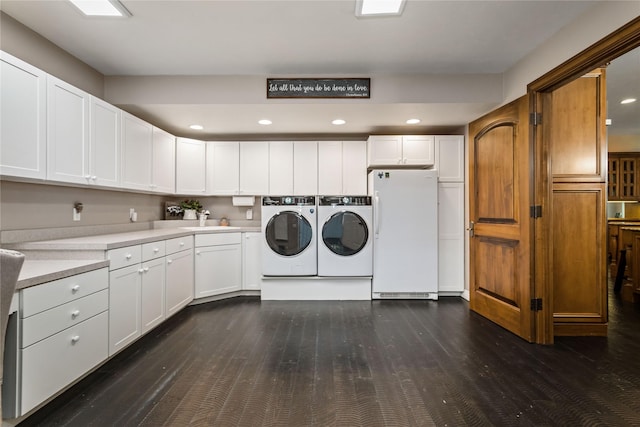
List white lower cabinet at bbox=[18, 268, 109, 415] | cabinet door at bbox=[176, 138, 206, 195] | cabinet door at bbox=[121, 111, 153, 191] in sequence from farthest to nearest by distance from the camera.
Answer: cabinet door at bbox=[176, 138, 206, 195] < cabinet door at bbox=[121, 111, 153, 191] < white lower cabinet at bbox=[18, 268, 109, 415]

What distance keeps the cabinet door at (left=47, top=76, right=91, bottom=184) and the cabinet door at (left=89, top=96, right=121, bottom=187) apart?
2.0 inches

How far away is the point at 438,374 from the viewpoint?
6.84 ft

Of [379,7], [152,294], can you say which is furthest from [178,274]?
[379,7]

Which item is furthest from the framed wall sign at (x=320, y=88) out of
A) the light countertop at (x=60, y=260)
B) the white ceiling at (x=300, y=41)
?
the light countertop at (x=60, y=260)

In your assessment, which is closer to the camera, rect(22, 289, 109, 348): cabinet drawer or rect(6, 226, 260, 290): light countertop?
rect(22, 289, 109, 348): cabinet drawer

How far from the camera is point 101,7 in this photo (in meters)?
2.07

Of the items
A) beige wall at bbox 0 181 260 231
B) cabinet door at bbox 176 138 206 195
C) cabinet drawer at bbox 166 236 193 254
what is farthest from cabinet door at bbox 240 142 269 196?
beige wall at bbox 0 181 260 231

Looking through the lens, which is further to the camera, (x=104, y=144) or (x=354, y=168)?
(x=354, y=168)

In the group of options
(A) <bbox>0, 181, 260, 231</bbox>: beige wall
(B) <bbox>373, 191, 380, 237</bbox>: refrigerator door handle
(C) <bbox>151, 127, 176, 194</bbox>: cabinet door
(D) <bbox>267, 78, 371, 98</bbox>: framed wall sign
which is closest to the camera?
(A) <bbox>0, 181, 260, 231</bbox>: beige wall

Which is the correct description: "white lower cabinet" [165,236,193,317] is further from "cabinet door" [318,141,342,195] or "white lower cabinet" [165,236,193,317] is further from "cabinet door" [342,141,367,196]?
"cabinet door" [342,141,367,196]

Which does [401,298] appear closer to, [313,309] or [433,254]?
[433,254]

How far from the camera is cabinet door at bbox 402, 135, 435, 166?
3904 millimetres

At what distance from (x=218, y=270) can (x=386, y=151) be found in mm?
2596

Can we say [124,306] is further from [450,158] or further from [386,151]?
[450,158]
